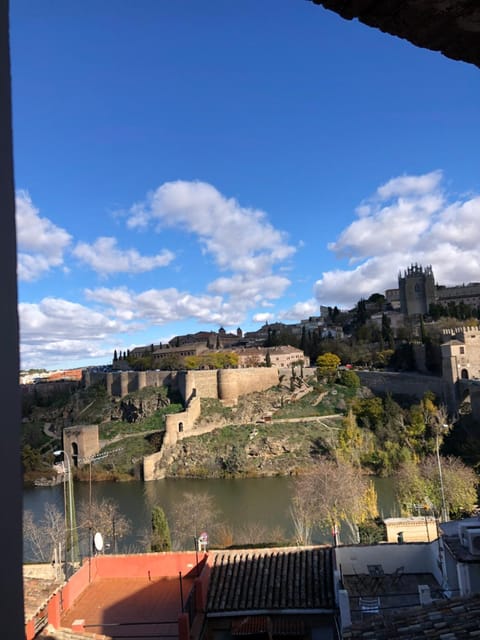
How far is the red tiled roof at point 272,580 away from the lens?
8781 millimetres

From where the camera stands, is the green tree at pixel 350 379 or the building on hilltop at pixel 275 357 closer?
the green tree at pixel 350 379

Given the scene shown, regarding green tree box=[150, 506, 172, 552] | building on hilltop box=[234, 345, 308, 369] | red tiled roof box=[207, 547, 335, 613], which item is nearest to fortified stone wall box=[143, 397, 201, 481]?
building on hilltop box=[234, 345, 308, 369]

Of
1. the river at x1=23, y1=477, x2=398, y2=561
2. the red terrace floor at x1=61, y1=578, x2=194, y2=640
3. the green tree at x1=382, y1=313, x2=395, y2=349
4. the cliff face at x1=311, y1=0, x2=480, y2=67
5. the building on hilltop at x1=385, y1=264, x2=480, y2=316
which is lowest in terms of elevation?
the river at x1=23, y1=477, x2=398, y2=561

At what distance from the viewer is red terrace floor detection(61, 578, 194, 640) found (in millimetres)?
7844

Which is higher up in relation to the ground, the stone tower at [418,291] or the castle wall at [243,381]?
the stone tower at [418,291]

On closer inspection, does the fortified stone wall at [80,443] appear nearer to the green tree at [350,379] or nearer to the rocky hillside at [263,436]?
the rocky hillside at [263,436]

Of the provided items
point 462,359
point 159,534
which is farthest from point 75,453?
point 462,359

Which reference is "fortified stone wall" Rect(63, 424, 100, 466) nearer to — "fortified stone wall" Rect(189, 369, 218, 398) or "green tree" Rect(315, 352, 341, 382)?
"fortified stone wall" Rect(189, 369, 218, 398)

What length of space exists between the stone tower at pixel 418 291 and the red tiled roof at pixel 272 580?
186ft

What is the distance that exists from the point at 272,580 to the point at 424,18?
33.4ft

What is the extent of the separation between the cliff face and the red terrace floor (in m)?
8.37

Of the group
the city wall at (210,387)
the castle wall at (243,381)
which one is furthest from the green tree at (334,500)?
the castle wall at (243,381)

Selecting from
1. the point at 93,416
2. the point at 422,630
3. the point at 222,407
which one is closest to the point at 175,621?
the point at 422,630

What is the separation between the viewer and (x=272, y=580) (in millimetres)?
9391
